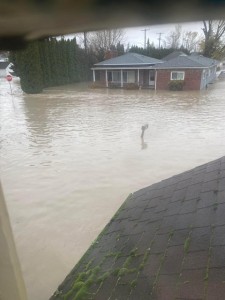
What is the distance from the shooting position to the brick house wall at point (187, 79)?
30656 millimetres

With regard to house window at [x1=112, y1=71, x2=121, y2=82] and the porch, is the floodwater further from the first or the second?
house window at [x1=112, y1=71, x2=121, y2=82]

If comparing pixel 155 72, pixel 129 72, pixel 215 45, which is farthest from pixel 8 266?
pixel 215 45

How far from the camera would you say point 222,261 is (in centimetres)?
241

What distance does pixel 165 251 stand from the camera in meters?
2.91

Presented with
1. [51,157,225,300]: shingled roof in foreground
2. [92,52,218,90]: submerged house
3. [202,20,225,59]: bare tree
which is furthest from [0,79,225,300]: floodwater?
[202,20,225,59]: bare tree

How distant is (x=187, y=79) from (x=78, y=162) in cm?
2350

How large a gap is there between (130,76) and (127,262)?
35.2 m

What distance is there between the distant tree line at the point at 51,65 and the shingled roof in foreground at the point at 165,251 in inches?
1090

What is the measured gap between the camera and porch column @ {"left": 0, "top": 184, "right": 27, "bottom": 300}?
2082 millimetres

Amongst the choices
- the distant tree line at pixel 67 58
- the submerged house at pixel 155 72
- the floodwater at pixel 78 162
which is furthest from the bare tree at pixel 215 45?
the floodwater at pixel 78 162

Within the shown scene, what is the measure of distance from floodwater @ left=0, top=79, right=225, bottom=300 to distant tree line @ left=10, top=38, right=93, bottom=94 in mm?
10445

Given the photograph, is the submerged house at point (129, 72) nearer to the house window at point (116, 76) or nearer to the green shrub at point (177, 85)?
the house window at point (116, 76)

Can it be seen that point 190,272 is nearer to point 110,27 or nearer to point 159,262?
point 159,262

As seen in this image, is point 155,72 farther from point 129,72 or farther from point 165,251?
point 165,251
